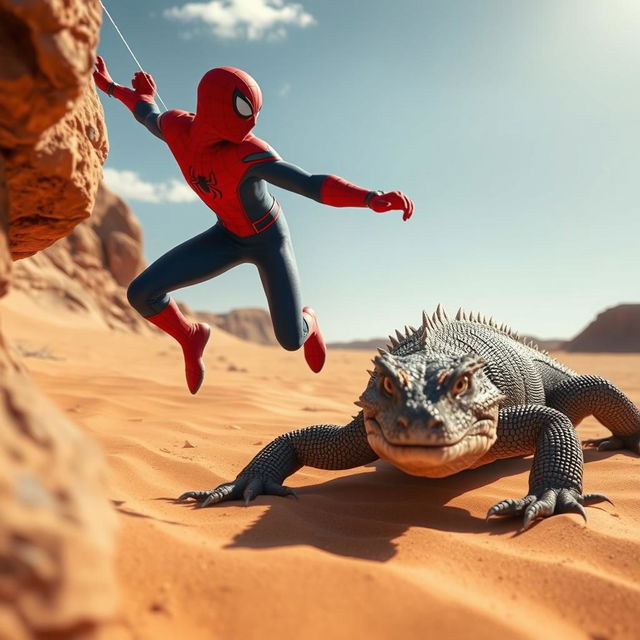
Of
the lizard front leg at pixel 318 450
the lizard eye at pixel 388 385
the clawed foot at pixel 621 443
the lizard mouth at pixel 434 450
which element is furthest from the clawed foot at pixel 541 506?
the clawed foot at pixel 621 443

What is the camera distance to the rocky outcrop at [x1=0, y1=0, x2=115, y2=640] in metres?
0.98

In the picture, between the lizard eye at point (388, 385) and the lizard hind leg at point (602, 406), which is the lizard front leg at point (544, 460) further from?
the lizard hind leg at point (602, 406)

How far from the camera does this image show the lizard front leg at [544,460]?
2689 mm

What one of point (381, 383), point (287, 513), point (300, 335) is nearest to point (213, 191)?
point (300, 335)

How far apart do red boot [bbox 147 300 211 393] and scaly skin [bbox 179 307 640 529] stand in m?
1.10

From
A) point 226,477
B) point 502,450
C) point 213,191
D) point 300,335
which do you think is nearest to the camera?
point 502,450

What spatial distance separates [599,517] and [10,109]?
307 cm

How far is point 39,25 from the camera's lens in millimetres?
1804

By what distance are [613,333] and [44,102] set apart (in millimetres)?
41854

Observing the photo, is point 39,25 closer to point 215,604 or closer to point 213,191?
point 215,604

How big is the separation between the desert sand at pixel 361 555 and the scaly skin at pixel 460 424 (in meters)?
0.16

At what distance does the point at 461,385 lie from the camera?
9.07 feet

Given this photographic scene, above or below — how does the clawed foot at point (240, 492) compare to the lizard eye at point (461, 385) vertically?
below

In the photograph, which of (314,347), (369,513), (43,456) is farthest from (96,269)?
(43,456)
